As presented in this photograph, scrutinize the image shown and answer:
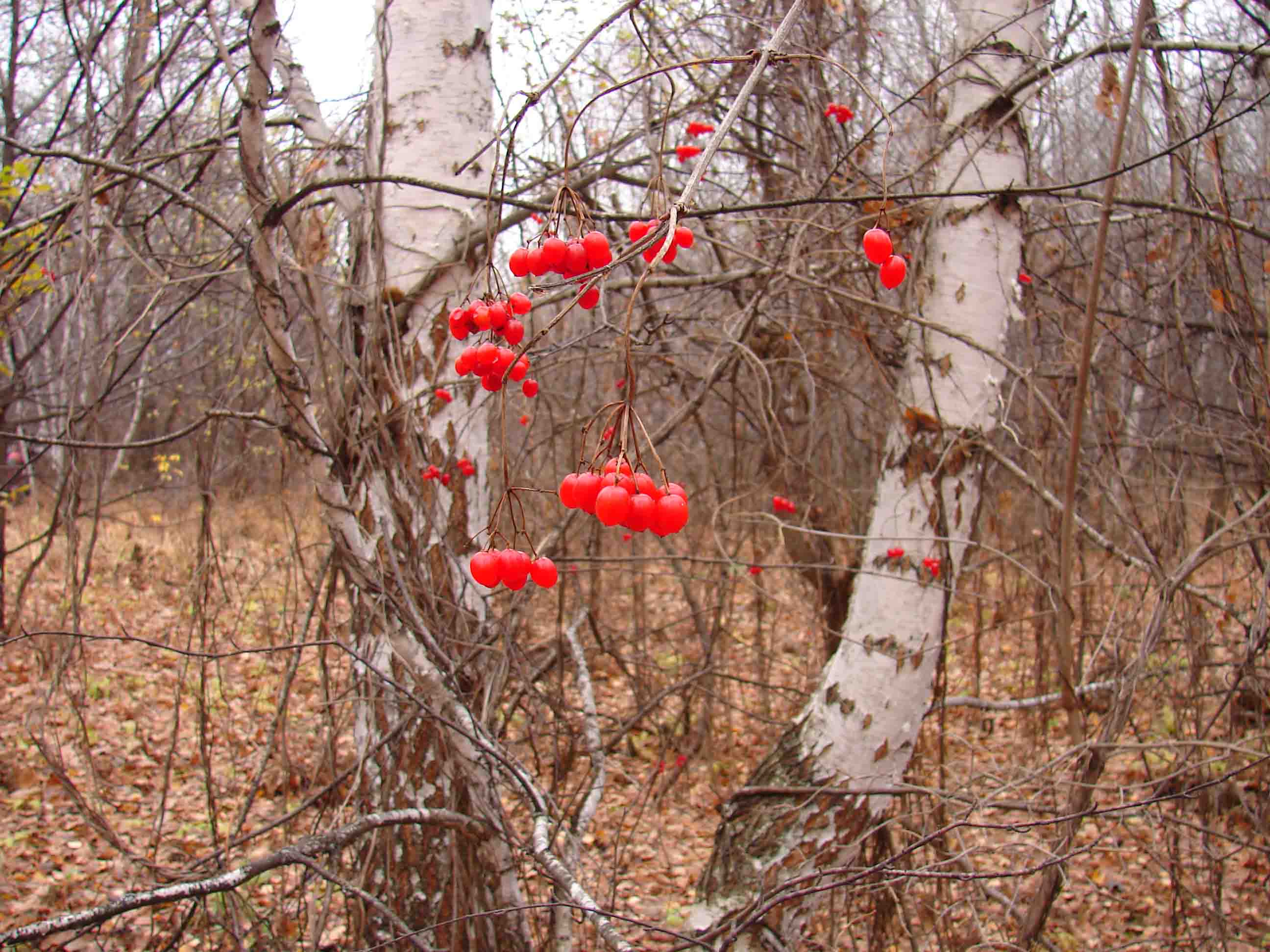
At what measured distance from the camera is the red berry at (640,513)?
100 centimetres

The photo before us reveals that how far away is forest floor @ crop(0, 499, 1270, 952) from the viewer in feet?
7.79

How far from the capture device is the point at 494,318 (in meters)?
1.34

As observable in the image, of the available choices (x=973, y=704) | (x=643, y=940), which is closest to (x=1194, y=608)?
(x=973, y=704)

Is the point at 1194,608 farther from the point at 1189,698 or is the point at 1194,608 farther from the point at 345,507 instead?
the point at 345,507

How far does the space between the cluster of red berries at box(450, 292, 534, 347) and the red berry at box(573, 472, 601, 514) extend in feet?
1.21

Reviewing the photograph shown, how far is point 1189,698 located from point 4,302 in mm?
3742

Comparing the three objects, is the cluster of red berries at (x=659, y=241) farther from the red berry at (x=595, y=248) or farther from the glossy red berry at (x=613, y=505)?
the glossy red berry at (x=613, y=505)

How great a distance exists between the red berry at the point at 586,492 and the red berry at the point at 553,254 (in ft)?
1.09

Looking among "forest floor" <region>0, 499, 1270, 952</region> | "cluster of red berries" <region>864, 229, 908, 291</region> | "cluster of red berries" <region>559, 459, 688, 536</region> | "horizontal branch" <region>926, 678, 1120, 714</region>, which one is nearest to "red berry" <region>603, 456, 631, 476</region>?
"cluster of red berries" <region>559, 459, 688, 536</region>

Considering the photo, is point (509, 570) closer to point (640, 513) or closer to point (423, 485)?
point (640, 513)

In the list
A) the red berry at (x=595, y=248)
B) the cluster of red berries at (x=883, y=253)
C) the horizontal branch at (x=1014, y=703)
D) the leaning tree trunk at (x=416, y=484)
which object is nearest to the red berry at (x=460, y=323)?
the red berry at (x=595, y=248)

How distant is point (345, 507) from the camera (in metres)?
2.02

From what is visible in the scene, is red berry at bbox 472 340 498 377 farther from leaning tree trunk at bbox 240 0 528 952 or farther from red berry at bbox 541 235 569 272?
leaning tree trunk at bbox 240 0 528 952

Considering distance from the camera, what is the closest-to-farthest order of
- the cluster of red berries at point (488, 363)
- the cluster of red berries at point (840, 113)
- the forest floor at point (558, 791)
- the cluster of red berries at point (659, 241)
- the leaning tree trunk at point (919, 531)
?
the cluster of red berries at point (659, 241) < the cluster of red berries at point (488, 363) < the forest floor at point (558, 791) < the leaning tree trunk at point (919, 531) < the cluster of red berries at point (840, 113)
